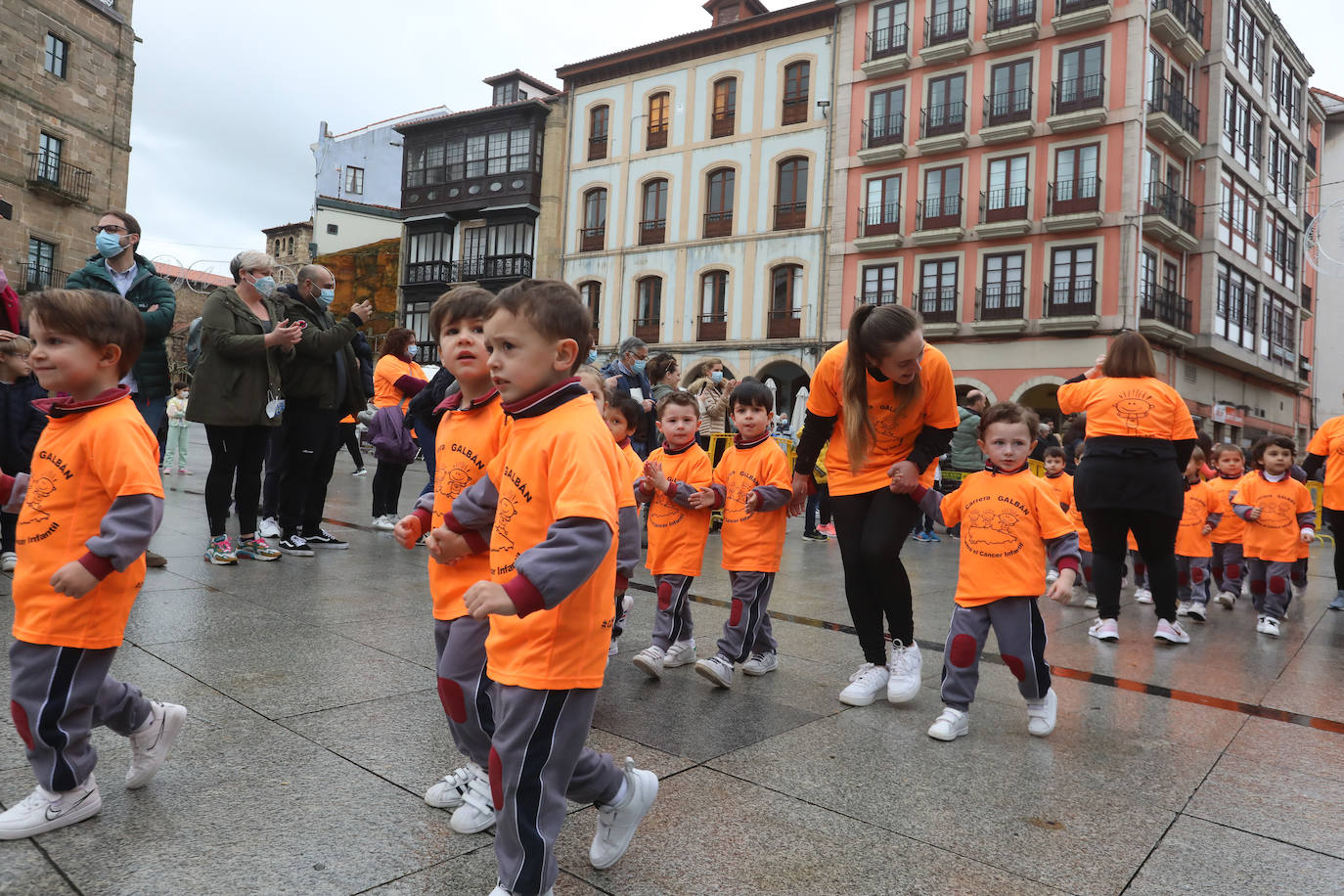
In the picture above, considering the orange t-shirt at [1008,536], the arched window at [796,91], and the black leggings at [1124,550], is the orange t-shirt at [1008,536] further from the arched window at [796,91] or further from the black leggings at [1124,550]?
the arched window at [796,91]

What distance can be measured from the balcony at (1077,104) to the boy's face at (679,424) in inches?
935

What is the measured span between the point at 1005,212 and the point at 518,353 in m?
26.2

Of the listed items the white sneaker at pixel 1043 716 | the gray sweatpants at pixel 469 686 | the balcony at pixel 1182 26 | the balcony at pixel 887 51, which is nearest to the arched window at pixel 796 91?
the balcony at pixel 887 51

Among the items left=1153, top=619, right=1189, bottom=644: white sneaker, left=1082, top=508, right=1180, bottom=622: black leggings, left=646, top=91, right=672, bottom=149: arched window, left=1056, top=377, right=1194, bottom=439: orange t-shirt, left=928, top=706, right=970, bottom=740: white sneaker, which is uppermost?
left=646, top=91, right=672, bottom=149: arched window

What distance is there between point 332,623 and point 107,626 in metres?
2.30

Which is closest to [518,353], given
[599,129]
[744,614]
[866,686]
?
[744,614]

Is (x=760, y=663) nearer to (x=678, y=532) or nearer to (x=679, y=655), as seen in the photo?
(x=679, y=655)

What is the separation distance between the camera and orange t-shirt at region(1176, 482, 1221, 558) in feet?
22.8

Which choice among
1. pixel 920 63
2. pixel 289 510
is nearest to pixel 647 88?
pixel 920 63

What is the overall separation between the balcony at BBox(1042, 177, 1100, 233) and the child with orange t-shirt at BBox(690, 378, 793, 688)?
23122 millimetres

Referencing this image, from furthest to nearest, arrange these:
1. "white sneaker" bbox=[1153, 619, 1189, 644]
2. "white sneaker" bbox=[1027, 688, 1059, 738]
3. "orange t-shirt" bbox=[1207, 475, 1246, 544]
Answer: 1. "orange t-shirt" bbox=[1207, 475, 1246, 544]
2. "white sneaker" bbox=[1153, 619, 1189, 644]
3. "white sneaker" bbox=[1027, 688, 1059, 738]

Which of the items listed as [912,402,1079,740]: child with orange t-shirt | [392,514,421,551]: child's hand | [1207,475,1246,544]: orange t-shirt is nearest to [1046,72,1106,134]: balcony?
[1207,475,1246,544]: orange t-shirt

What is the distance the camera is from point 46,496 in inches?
92.4

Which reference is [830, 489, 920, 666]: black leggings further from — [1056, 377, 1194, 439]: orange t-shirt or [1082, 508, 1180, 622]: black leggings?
[1082, 508, 1180, 622]: black leggings
